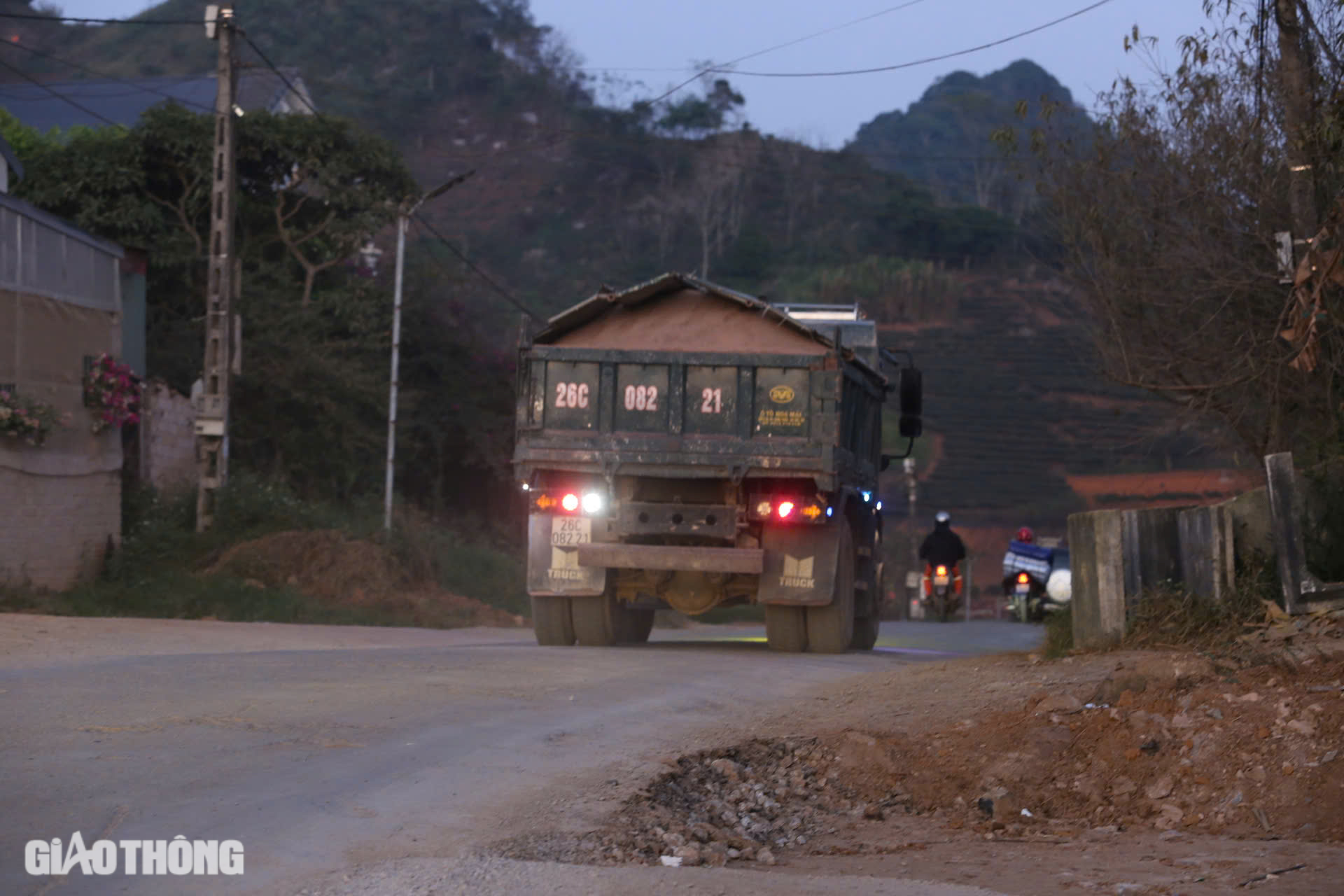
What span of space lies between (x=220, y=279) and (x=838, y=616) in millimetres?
11795

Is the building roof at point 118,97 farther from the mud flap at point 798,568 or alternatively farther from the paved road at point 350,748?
the paved road at point 350,748

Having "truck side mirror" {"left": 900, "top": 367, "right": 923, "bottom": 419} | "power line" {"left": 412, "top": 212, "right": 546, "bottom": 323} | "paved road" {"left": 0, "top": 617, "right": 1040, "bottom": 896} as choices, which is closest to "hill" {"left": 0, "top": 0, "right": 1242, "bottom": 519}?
"power line" {"left": 412, "top": 212, "right": 546, "bottom": 323}

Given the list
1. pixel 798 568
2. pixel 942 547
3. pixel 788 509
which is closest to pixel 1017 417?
pixel 942 547

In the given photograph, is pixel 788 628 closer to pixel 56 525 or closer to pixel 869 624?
pixel 869 624

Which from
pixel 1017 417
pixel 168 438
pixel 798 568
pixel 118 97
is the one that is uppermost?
pixel 118 97

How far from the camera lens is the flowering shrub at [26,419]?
17.5 meters

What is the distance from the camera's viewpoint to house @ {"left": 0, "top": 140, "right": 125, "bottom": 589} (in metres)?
18.0

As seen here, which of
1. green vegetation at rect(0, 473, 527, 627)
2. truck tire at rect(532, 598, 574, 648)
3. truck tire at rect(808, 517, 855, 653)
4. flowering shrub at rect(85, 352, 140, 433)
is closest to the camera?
truck tire at rect(808, 517, 855, 653)

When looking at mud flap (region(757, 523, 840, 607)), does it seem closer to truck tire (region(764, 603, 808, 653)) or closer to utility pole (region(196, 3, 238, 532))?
truck tire (region(764, 603, 808, 653))

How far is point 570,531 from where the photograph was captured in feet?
43.3

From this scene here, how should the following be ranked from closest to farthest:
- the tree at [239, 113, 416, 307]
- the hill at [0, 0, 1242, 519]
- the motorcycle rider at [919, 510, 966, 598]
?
the motorcycle rider at [919, 510, 966, 598] < the tree at [239, 113, 416, 307] < the hill at [0, 0, 1242, 519]

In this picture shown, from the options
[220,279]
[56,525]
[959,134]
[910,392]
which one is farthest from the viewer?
[959,134]

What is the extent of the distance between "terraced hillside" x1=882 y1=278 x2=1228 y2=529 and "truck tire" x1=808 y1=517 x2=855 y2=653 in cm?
4011

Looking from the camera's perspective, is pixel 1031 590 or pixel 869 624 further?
pixel 1031 590
